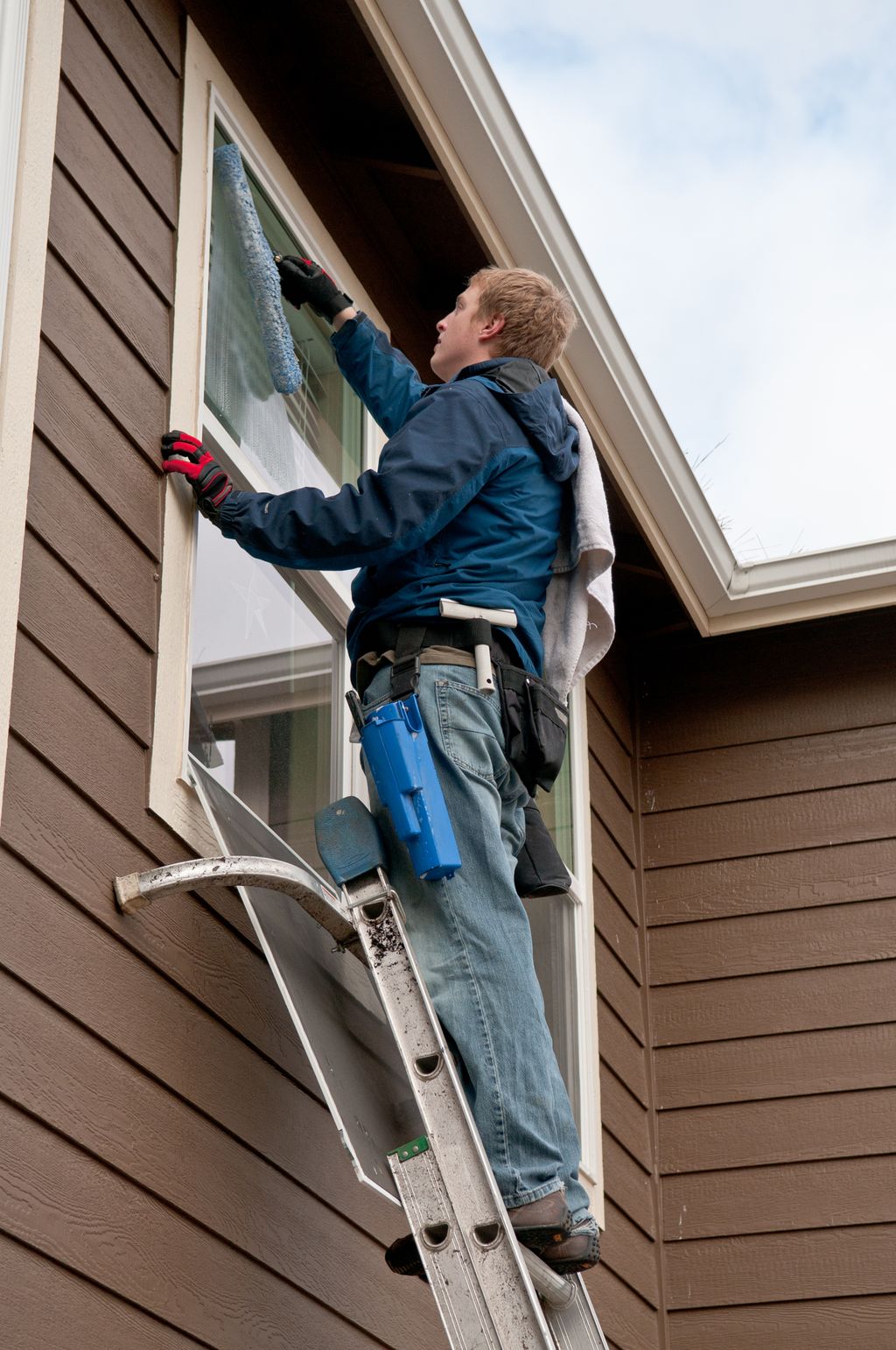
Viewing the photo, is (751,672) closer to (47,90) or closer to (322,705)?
(322,705)

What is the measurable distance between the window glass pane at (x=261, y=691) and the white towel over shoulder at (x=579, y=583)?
1.86 feet

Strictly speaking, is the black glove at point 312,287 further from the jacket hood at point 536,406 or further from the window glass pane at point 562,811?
the window glass pane at point 562,811

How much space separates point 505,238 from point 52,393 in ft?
6.60

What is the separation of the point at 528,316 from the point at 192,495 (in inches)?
31.7

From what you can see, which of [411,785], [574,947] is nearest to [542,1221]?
[411,785]

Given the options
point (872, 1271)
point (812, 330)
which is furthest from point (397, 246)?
point (812, 330)

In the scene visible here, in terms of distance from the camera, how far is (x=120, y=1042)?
2.62 metres

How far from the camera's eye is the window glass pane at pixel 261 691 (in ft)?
10.7

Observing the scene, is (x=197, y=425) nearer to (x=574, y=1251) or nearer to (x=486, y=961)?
(x=486, y=961)

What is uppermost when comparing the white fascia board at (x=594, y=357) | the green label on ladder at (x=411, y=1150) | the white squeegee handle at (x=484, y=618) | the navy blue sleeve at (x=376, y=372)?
the white fascia board at (x=594, y=357)

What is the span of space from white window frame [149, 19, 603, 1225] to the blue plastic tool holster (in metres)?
0.36

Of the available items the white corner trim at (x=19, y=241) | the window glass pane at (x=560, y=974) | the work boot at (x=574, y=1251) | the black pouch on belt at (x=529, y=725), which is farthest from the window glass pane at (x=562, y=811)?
the white corner trim at (x=19, y=241)

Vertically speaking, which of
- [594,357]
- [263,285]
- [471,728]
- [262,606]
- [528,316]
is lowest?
[471,728]

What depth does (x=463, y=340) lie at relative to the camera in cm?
354
